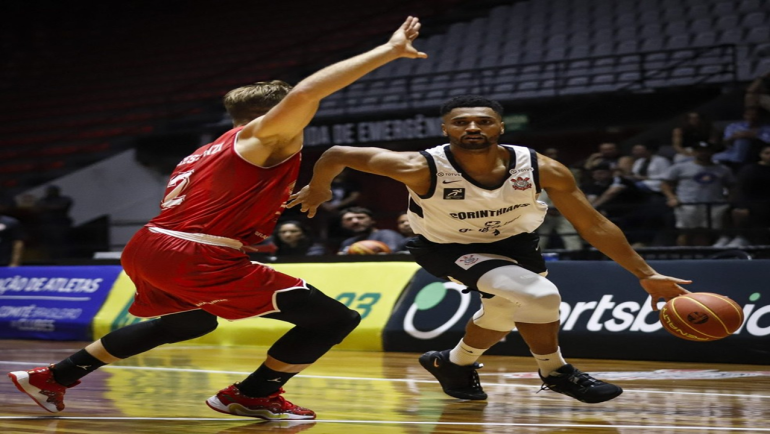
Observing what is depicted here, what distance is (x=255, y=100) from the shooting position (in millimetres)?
4398

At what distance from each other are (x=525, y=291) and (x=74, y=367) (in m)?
2.15

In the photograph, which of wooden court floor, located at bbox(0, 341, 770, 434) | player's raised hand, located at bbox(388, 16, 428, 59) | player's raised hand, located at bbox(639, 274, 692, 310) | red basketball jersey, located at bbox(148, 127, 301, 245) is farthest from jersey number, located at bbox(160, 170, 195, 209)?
player's raised hand, located at bbox(639, 274, 692, 310)

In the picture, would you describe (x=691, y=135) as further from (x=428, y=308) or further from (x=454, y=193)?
(x=454, y=193)

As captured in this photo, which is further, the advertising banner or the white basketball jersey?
the advertising banner

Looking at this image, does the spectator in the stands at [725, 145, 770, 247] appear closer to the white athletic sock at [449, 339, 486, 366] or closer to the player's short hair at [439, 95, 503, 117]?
the white athletic sock at [449, 339, 486, 366]

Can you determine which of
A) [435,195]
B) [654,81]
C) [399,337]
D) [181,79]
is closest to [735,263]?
[399,337]

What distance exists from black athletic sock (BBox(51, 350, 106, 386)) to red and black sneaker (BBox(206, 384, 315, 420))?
64cm

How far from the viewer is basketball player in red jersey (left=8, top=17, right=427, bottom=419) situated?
420 centimetres

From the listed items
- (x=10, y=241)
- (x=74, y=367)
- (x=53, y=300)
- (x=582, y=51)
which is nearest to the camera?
(x=74, y=367)

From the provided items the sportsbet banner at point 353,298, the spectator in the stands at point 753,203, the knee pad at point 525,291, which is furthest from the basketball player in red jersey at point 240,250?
the spectator in the stands at point 753,203

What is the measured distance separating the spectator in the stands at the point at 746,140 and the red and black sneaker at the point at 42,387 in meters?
7.17

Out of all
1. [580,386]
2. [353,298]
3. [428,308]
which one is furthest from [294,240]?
[580,386]

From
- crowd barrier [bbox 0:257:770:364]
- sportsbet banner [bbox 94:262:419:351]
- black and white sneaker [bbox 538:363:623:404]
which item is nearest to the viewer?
black and white sneaker [bbox 538:363:623:404]

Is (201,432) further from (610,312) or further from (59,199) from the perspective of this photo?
(59,199)
